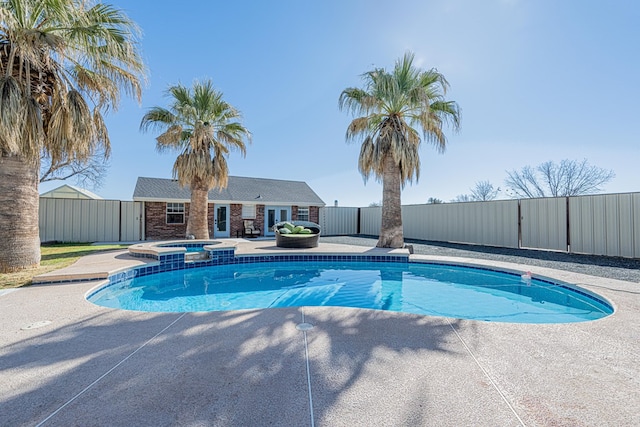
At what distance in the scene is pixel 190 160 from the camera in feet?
38.6

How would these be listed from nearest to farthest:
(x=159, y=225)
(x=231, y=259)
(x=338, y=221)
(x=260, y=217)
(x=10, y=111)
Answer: (x=10, y=111), (x=231, y=259), (x=159, y=225), (x=260, y=217), (x=338, y=221)

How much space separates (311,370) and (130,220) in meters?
15.8

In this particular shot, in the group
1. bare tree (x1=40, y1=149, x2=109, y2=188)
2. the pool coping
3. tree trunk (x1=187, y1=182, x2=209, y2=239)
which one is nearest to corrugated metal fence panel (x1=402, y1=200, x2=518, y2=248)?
the pool coping

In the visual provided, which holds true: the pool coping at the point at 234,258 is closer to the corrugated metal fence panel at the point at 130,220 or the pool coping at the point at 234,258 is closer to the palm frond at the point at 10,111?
the palm frond at the point at 10,111

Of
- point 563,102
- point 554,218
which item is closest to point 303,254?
point 554,218

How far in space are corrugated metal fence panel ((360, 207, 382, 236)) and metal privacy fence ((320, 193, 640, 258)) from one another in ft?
7.23

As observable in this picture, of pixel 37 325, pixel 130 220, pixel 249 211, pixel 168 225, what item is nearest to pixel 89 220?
pixel 130 220

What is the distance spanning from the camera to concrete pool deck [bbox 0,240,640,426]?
189cm

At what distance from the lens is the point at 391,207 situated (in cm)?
1105

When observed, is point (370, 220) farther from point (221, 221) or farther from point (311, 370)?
point (311, 370)

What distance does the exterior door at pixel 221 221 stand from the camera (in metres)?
16.9

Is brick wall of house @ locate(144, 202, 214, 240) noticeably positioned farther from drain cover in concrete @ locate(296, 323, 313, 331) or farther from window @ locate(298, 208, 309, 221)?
drain cover in concrete @ locate(296, 323, 313, 331)

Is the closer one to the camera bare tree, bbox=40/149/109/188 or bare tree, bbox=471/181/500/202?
bare tree, bbox=40/149/109/188

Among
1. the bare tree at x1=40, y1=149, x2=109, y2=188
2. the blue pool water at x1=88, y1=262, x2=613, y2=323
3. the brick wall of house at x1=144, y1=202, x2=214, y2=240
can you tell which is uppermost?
the bare tree at x1=40, y1=149, x2=109, y2=188
